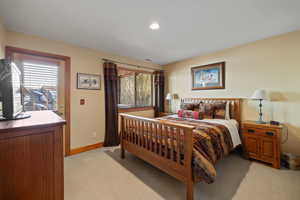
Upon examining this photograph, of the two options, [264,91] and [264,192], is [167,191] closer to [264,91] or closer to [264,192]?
[264,192]

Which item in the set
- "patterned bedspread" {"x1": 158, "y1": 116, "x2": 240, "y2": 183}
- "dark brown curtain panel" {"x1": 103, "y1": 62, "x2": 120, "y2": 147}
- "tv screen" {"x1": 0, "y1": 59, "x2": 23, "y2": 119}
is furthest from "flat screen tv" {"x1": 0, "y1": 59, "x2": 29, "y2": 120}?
"dark brown curtain panel" {"x1": 103, "y1": 62, "x2": 120, "y2": 147}

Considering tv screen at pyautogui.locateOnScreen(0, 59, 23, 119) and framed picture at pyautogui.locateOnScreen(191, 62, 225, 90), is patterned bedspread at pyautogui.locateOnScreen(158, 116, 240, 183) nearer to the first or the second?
framed picture at pyautogui.locateOnScreen(191, 62, 225, 90)

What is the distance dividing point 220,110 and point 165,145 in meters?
1.91

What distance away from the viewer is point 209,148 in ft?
6.02

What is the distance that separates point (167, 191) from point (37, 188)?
1464 millimetres

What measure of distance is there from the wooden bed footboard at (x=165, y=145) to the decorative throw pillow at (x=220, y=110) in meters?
1.79

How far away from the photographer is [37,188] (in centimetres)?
91

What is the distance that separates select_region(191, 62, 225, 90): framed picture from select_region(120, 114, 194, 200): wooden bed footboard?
7.43 feet

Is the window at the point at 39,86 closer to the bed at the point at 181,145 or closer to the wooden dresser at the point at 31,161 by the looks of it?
the bed at the point at 181,145

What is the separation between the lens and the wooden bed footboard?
1.59m

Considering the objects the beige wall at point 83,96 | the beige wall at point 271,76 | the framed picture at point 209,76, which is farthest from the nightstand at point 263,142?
the beige wall at point 83,96

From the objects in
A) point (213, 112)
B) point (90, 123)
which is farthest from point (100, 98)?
point (213, 112)

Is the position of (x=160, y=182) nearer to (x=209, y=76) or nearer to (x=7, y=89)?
(x=7, y=89)

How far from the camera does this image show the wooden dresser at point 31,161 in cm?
81
